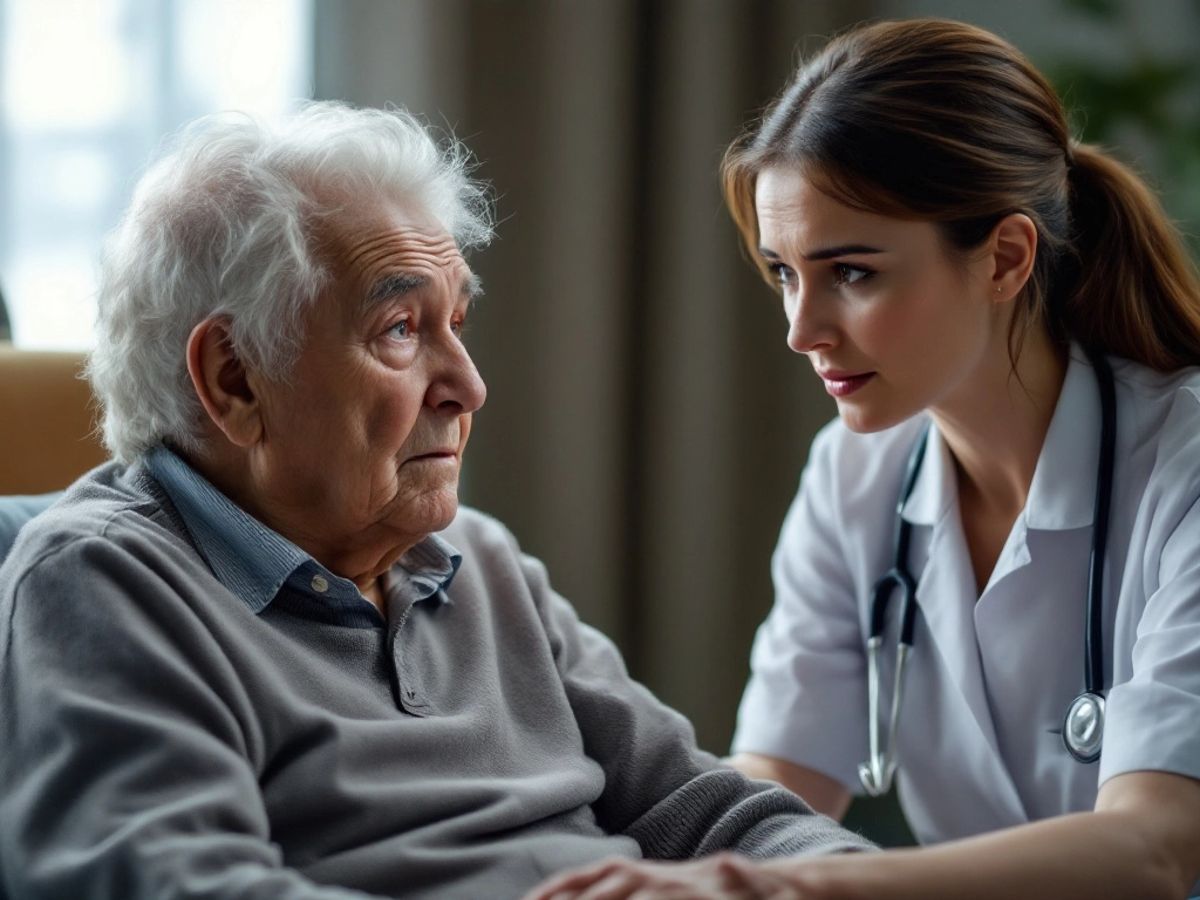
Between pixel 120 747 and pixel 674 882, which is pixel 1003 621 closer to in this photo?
pixel 674 882

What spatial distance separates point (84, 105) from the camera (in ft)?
7.92

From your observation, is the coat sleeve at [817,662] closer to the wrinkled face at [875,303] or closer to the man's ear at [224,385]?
the wrinkled face at [875,303]

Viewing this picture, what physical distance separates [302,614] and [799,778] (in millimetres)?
853

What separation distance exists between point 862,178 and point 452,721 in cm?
75

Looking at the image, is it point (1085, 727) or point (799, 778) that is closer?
point (1085, 727)

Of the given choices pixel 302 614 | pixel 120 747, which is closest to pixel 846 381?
pixel 302 614

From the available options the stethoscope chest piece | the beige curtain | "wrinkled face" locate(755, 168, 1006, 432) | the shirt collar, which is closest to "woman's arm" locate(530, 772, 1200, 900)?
the stethoscope chest piece

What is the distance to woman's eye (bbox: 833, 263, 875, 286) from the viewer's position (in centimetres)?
164

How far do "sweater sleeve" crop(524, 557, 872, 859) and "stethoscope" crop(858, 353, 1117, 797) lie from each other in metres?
0.30

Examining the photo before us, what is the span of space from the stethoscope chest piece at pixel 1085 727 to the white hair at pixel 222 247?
899 millimetres

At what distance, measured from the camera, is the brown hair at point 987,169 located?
1583 millimetres

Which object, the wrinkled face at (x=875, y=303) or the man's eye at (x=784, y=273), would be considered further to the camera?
the man's eye at (x=784, y=273)

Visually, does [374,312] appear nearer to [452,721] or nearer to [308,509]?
[308,509]

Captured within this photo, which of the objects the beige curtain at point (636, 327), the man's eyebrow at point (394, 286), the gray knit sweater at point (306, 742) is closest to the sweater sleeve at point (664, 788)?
the gray knit sweater at point (306, 742)
